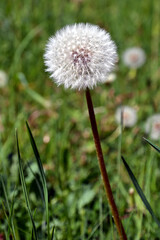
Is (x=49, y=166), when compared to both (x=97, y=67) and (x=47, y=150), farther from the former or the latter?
(x=97, y=67)

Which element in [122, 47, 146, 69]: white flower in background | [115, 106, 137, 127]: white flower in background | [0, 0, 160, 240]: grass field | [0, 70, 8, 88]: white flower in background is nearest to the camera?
[0, 0, 160, 240]: grass field

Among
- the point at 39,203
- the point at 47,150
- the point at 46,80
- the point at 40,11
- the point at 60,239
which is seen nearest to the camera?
the point at 60,239

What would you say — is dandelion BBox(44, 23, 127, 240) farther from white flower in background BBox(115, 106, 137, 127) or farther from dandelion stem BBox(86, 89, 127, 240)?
white flower in background BBox(115, 106, 137, 127)

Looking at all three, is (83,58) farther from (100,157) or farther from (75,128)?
(75,128)

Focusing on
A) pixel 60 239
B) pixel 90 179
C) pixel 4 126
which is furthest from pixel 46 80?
pixel 60 239

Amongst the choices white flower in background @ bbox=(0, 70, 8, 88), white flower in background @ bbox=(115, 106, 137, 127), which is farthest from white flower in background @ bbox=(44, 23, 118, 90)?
white flower in background @ bbox=(0, 70, 8, 88)

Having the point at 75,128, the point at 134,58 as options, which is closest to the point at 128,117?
the point at 75,128
